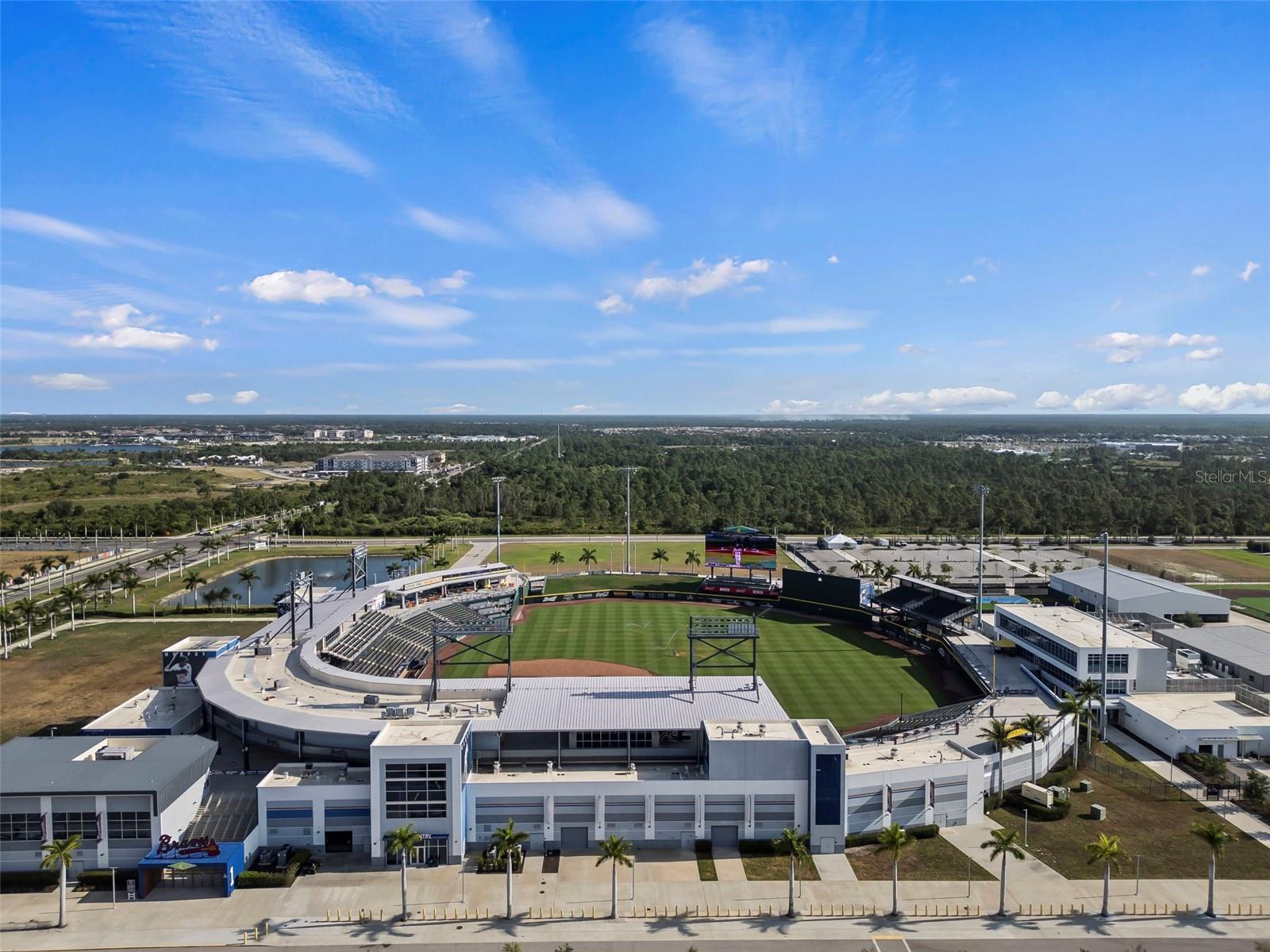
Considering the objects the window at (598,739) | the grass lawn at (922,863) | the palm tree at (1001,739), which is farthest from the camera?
the window at (598,739)

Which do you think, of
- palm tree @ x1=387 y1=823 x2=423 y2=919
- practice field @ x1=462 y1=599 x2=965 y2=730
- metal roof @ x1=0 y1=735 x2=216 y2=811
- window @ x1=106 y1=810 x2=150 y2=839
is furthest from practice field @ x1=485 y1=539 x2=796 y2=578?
window @ x1=106 y1=810 x2=150 y2=839

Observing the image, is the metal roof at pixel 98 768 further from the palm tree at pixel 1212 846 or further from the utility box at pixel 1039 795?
the palm tree at pixel 1212 846

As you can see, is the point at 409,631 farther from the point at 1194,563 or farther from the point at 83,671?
the point at 1194,563

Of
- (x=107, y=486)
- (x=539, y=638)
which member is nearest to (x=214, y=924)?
(x=539, y=638)

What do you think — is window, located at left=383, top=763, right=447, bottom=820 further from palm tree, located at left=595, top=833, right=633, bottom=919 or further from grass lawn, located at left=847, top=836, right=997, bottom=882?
grass lawn, located at left=847, top=836, right=997, bottom=882

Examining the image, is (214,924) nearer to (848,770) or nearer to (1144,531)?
(848,770)

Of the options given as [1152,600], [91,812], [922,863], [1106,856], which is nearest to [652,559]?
[1152,600]

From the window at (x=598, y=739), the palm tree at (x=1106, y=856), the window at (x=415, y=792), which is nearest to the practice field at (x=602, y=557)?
the window at (x=598, y=739)
